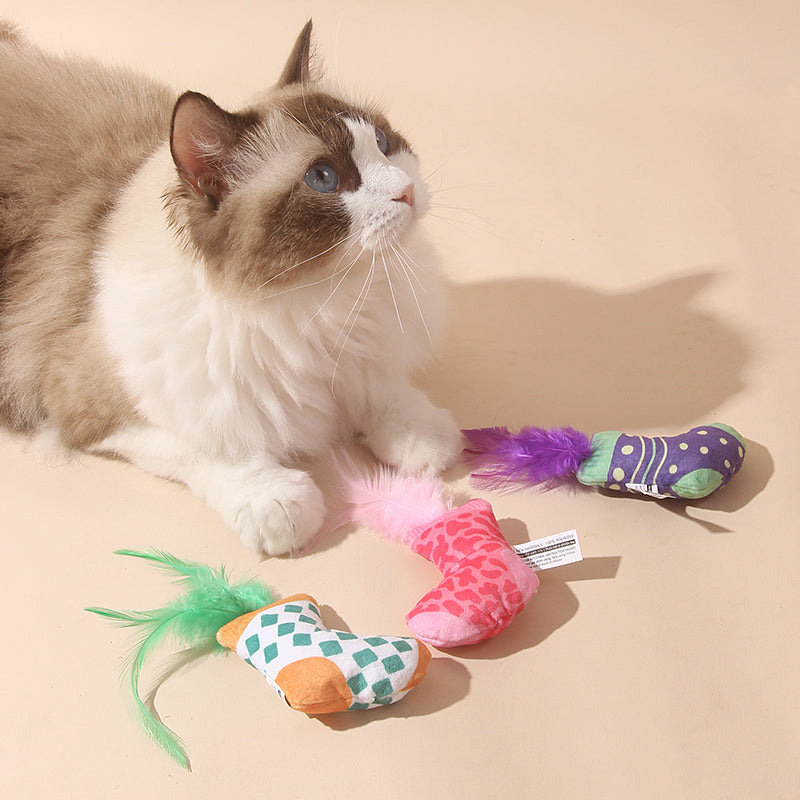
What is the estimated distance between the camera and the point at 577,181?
2498mm

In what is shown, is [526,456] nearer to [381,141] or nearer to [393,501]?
[393,501]

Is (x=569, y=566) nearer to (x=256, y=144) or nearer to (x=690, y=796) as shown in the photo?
(x=690, y=796)

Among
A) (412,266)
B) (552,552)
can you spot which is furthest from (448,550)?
(412,266)

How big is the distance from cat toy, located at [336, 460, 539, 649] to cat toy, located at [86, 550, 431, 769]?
0.06 m

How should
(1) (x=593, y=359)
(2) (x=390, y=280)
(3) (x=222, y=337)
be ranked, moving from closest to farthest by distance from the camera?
(3) (x=222, y=337) < (2) (x=390, y=280) < (1) (x=593, y=359)

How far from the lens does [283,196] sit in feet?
4.34

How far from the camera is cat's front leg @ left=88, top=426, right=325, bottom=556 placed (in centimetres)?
143

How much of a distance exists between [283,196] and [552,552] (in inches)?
26.0

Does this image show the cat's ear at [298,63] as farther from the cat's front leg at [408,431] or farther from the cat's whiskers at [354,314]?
the cat's front leg at [408,431]

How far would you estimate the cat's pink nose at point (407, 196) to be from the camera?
1.34 metres

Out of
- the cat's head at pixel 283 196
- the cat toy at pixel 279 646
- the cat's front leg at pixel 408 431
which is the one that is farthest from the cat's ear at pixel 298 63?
the cat toy at pixel 279 646

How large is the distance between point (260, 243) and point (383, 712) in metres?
0.67

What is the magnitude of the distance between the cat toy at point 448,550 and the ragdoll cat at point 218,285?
8 centimetres

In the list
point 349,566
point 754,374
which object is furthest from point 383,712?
point 754,374
